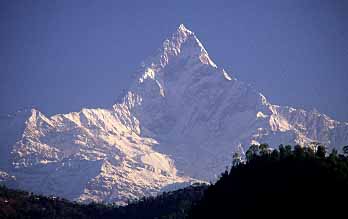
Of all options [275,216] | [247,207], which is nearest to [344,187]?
[275,216]

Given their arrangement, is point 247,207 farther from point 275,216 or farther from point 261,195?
point 275,216

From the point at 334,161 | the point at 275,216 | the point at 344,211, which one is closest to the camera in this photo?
the point at 344,211

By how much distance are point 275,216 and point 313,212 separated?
981 cm

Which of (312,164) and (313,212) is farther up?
(312,164)

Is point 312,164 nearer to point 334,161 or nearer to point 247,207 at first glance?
point 334,161

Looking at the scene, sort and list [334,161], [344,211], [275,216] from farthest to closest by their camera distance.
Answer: [334,161] → [275,216] → [344,211]

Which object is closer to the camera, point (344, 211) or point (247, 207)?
point (344, 211)

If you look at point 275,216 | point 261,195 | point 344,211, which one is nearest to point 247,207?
point 261,195

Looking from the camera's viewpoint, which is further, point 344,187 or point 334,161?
point 334,161

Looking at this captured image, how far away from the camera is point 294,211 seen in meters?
180

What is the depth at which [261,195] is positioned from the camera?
651 ft

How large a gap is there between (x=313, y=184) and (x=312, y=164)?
1193 centimetres

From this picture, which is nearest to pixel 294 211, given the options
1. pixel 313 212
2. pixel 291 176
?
pixel 313 212

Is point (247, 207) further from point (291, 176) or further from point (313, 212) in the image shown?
point (313, 212)
